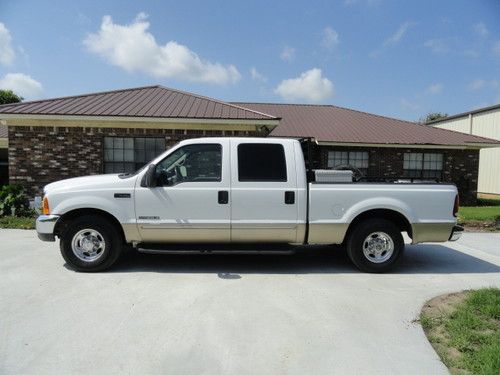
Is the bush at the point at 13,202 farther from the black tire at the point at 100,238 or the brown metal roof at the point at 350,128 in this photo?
the brown metal roof at the point at 350,128

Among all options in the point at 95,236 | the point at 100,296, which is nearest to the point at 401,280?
the point at 100,296

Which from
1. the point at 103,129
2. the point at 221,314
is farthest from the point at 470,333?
the point at 103,129

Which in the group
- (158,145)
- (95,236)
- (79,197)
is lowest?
(95,236)

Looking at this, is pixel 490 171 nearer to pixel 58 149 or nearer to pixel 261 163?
pixel 261 163

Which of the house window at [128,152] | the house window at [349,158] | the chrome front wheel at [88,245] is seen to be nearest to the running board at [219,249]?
the chrome front wheel at [88,245]

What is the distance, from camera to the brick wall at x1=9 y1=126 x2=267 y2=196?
36.0ft

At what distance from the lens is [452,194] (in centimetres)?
557

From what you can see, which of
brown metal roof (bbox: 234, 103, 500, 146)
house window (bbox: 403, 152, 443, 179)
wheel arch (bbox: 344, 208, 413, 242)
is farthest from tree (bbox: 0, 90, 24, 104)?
wheel arch (bbox: 344, 208, 413, 242)

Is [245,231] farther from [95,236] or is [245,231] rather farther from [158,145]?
[158,145]

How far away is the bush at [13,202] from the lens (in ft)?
33.8

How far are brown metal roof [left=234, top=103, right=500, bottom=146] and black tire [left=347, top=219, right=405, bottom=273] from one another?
10951mm

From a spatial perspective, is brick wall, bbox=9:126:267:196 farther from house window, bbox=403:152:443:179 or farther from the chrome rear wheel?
house window, bbox=403:152:443:179

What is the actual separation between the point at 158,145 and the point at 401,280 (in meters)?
8.25

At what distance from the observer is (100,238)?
5430 mm
